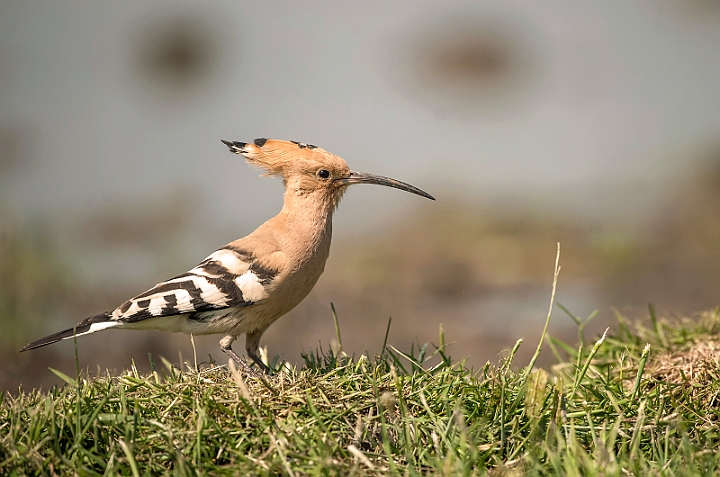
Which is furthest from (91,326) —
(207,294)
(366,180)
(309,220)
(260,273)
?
(366,180)

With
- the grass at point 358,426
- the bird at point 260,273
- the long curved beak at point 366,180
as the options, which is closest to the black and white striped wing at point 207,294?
the bird at point 260,273

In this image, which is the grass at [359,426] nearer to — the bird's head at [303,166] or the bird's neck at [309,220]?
the bird's neck at [309,220]

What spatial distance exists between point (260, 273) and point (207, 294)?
18 cm

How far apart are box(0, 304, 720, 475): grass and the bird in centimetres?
34

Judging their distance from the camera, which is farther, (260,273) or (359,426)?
(260,273)

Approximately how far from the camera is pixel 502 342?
346 centimetres

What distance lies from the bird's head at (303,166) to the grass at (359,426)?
0.69 meters

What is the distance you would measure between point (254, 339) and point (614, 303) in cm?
237

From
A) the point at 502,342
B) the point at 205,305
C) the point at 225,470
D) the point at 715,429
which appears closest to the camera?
the point at 225,470

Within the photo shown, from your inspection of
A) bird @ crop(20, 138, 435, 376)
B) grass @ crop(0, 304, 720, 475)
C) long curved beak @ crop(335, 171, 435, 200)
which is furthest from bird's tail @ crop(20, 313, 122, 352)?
long curved beak @ crop(335, 171, 435, 200)

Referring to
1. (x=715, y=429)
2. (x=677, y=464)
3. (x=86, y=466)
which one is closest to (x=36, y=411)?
(x=86, y=466)

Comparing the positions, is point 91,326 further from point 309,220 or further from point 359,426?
point 359,426

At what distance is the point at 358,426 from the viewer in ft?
4.50

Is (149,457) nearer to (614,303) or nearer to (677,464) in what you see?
(677,464)
